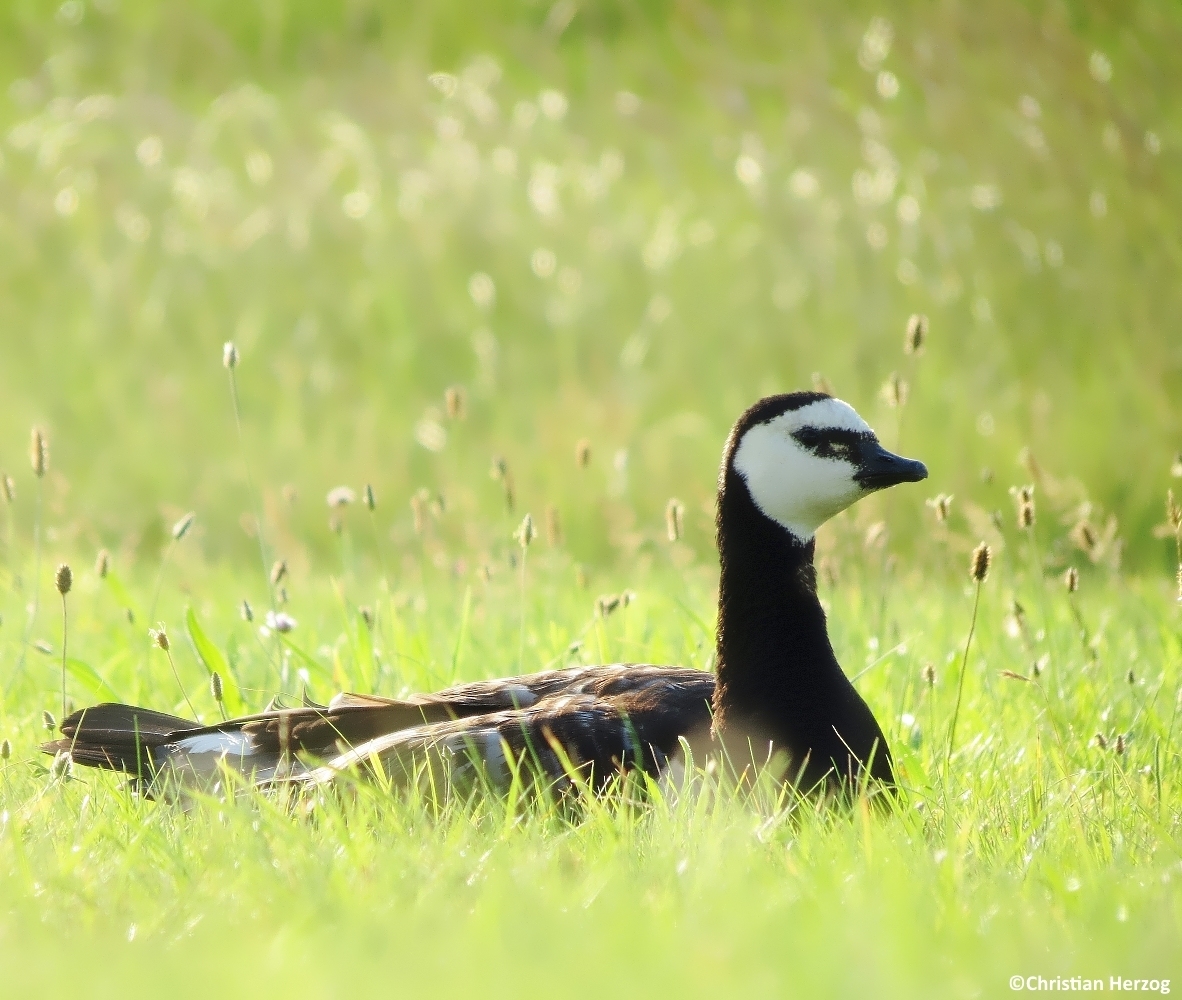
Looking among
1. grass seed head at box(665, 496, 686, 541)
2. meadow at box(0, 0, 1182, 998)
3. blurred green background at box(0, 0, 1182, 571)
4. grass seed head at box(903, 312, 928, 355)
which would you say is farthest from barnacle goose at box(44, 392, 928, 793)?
blurred green background at box(0, 0, 1182, 571)

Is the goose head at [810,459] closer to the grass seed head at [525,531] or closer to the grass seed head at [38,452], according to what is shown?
the grass seed head at [525,531]

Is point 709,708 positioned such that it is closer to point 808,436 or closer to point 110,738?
point 808,436

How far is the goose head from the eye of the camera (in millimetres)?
4438

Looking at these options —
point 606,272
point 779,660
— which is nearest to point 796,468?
point 779,660

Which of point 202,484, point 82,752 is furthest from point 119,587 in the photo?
point 202,484

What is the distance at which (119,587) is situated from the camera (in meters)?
5.46

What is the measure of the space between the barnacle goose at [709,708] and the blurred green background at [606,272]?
369 cm

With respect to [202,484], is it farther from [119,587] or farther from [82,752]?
[82,752]

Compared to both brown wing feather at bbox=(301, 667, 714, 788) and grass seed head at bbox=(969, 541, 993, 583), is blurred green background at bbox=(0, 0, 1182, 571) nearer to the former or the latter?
brown wing feather at bbox=(301, 667, 714, 788)

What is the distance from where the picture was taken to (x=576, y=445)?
9.43 metres

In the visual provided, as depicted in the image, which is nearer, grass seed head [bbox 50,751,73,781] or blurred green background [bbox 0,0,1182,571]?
grass seed head [bbox 50,751,73,781]

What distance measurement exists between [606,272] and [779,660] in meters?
7.53

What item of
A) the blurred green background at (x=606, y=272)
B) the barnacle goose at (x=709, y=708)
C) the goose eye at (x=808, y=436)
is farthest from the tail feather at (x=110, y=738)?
the blurred green background at (x=606, y=272)

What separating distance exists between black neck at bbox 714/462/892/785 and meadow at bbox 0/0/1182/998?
0.27 metres
